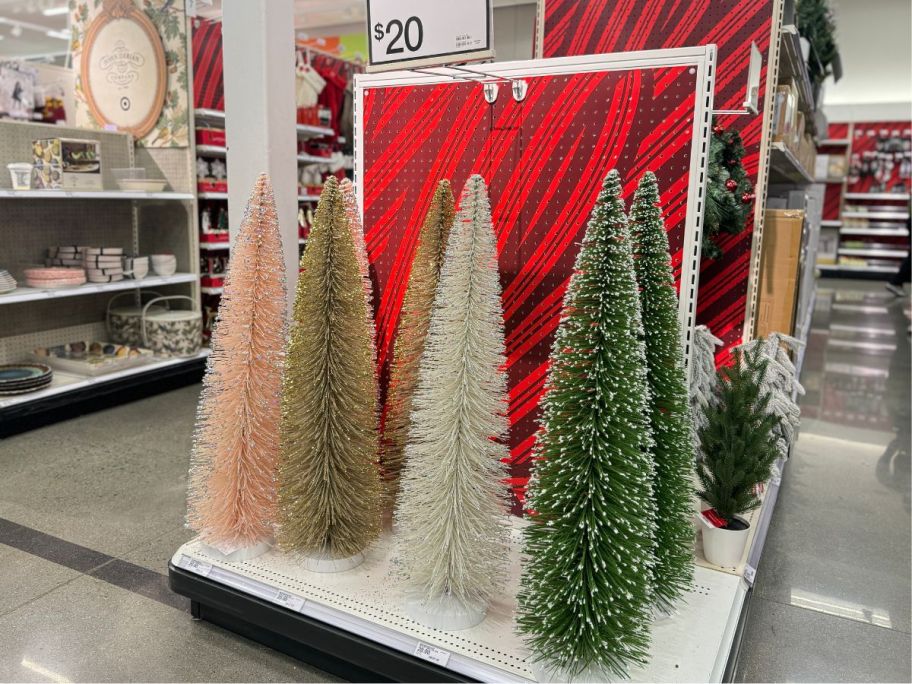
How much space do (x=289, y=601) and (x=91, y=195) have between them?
10.8 ft

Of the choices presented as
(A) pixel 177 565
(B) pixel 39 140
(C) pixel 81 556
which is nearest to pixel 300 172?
(B) pixel 39 140

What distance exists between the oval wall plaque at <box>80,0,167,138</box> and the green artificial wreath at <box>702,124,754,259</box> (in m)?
3.74

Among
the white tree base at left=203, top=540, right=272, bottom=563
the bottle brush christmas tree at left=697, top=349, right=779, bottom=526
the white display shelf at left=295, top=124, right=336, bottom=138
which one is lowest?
the white tree base at left=203, top=540, right=272, bottom=563

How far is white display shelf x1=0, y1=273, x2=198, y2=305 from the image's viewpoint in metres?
3.88

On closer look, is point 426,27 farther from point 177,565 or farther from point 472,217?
point 177,565

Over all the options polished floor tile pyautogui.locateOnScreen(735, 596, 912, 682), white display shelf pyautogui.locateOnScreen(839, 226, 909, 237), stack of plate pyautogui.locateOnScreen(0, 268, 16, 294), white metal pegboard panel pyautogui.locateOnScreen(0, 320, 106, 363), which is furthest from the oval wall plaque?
white display shelf pyautogui.locateOnScreen(839, 226, 909, 237)

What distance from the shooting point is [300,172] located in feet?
20.7

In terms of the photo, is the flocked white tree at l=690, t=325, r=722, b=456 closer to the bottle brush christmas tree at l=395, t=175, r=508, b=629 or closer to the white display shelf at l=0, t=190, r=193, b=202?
the bottle brush christmas tree at l=395, t=175, r=508, b=629

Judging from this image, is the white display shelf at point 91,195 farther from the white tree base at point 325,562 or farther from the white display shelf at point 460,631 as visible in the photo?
the white tree base at point 325,562

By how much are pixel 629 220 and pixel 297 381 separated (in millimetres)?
904

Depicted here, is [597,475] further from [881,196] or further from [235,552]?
[881,196]

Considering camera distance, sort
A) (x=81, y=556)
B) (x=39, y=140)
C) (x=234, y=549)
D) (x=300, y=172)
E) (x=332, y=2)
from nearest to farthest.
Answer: (x=234, y=549)
(x=81, y=556)
(x=39, y=140)
(x=300, y=172)
(x=332, y=2)

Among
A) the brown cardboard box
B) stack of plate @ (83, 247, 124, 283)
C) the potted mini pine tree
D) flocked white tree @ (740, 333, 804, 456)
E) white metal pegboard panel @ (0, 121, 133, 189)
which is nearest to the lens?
the potted mini pine tree

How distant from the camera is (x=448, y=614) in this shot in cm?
173
